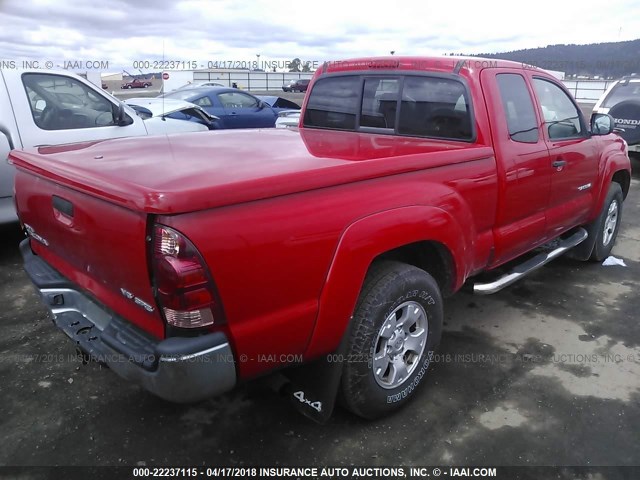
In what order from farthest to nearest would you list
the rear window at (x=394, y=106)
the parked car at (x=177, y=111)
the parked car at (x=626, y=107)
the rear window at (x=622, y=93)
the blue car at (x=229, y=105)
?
the blue car at (x=229, y=105)
the rear window at (x=622, y=93)
the parked car at (x=626, y=107)
the parked car at (x=177, y=111)
the rear window at (x=394, y=106)

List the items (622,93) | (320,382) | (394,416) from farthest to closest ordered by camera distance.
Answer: (622,93) → (394,416) → (320,382)

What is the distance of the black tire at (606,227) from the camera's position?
16.0ft

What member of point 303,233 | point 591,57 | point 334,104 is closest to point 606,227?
point 334,104

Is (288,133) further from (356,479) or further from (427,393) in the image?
(356,479)

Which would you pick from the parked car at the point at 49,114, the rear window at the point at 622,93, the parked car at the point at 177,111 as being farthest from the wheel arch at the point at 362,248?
the rear window at the point at 622,93

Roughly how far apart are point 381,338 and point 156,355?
3.73 feet

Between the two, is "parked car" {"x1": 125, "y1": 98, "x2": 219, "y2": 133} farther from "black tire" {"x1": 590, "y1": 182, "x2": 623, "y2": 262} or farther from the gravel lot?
"black tire" {"x1": 590, "y1": 182, "x2": 623, "y2": 262}

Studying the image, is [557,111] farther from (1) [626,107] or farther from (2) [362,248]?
(1) [626,107]

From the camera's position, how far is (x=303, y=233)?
2.05 meters

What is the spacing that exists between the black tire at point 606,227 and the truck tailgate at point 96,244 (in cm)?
435

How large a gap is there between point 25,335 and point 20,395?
2.57ft

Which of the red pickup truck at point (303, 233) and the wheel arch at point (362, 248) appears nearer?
the red pickup truck at point (303, 233)

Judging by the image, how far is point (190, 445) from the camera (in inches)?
102
